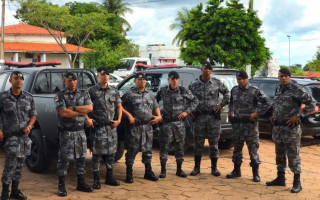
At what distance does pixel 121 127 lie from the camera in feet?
22.0

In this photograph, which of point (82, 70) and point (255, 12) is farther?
point (255, 12)

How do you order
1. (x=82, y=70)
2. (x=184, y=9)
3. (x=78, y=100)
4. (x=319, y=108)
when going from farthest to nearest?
(x=184, y=9), (x=319, y=108), (x=82, y=70), (x=78, y=100)

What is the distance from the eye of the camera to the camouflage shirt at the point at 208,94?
6868 millimetres

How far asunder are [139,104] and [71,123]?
1191 mm

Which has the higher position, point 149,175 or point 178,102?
point 178,102

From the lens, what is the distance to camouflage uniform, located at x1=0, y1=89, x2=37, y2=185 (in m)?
5.29

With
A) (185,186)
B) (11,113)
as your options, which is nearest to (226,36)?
(185,186)

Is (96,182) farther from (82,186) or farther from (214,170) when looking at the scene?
(214,170)

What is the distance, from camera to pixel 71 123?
5672 millimetres

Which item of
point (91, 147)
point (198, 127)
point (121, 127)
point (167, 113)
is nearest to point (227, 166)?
point (198, 127)

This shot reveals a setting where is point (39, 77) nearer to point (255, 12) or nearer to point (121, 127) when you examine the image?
point (121, 127)

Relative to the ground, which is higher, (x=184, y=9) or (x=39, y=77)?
(x=184, y=9)

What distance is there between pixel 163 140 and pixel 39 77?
2234 mm

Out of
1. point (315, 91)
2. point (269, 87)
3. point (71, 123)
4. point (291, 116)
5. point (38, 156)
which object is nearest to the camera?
point (71, 123)
